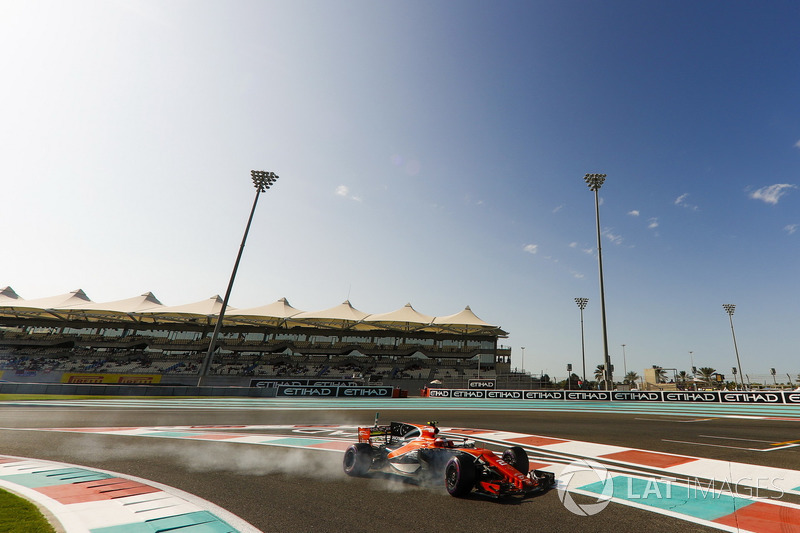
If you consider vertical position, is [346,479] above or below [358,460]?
below

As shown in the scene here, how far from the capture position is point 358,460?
18.5 feet

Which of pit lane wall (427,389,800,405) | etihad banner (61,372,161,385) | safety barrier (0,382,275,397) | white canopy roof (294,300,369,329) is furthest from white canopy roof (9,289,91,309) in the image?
pit lane wall (427,389,800,405)

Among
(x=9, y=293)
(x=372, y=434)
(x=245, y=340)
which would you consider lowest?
(x=372, y=434)

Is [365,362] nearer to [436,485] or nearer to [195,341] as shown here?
[195,341]

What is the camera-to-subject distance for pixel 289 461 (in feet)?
21.8

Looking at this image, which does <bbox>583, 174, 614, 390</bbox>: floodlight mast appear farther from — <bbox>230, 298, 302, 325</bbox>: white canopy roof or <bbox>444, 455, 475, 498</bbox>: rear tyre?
<bbox>230, 298, 302, 325</bbox>: white canopy roof

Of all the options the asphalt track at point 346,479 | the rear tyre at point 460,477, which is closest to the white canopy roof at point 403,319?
the asphalt track at point 346,479

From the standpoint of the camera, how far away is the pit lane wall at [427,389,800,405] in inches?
792

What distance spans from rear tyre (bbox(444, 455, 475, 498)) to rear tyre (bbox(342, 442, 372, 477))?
1511mm

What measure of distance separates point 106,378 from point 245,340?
90.5ft

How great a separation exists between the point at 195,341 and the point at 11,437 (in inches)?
2291

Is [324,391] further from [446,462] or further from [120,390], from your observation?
[446,462]

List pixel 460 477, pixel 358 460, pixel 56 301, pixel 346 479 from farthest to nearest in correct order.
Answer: pixel 56 301, pixel 358 460, pixel 346 479, pixel 460 477

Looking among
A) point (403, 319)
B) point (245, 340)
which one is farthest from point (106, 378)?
point (403, 319)
